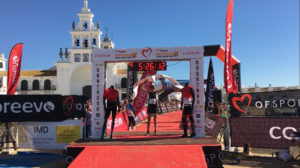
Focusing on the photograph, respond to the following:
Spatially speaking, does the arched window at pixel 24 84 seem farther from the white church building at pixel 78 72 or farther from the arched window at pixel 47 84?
the arched window at pixel 47 84

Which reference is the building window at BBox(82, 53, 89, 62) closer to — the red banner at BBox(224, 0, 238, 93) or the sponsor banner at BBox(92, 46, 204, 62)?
the sponsor banner at BBox(92, 46, 204, 62)

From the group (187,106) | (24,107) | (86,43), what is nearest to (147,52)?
(187,106)

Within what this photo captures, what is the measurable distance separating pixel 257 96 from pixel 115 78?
39.6m

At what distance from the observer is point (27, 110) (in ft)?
28.6

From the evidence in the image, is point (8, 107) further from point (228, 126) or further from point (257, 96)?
point (257, 96)

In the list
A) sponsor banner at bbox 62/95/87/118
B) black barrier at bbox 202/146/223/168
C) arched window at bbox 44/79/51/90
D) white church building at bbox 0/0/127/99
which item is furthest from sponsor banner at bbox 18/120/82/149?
arched window at bbox 44/79/51/90

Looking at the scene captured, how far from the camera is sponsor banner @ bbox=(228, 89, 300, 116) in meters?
8.32

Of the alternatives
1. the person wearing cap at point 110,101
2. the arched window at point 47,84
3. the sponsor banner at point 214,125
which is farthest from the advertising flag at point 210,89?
the arched window at point 47,84

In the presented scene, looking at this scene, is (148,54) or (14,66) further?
(14,66)

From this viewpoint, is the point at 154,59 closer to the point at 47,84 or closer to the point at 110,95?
the point at 110,95

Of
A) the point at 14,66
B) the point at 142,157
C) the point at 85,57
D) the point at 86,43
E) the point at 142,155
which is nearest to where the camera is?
the point at 142,157

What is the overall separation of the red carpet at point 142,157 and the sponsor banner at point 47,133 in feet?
8.26

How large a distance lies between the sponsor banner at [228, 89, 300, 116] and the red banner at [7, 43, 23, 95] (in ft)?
33.6

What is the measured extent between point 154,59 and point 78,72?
42.7 meters
